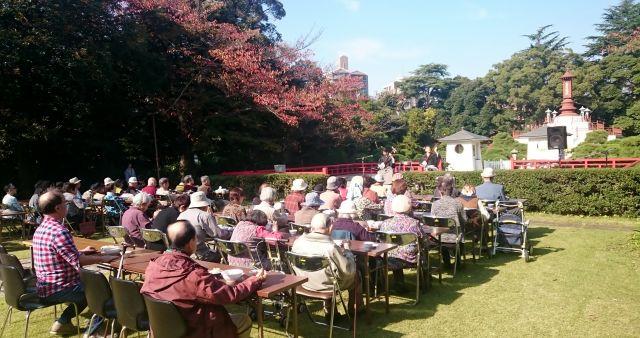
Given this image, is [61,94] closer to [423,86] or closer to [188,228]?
[188,228]

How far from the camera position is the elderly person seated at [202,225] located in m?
5.69

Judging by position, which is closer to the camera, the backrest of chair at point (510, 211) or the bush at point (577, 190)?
the backrest of chair at point (510, 211)

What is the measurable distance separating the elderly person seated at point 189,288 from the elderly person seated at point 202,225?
2.45m

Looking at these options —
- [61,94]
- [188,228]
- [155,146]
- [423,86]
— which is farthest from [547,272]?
[423,86]

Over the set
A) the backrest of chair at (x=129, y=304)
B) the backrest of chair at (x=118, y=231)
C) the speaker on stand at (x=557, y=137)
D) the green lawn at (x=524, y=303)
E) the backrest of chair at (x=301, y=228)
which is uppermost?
the speaker on stand at (x=557, y=137)

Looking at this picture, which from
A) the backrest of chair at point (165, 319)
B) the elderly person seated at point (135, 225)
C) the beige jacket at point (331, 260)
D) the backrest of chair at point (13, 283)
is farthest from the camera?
the elderly person seated at point (135, 225)

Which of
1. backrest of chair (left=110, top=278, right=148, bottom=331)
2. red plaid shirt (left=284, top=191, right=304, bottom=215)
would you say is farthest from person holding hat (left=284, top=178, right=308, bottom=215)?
backrest of chair (left=110, top=278, right=148, bottom=331)

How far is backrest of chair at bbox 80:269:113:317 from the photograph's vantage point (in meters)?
3.82

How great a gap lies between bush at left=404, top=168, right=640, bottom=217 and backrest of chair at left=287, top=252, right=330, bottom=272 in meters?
9.45

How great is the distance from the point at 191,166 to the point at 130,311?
18.9 metres

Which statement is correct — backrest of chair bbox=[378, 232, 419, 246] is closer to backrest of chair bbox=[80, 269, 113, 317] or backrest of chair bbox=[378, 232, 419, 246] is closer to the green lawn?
the green lawn

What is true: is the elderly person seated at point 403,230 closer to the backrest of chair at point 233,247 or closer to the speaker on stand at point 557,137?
the backrest of chair at point 233,247

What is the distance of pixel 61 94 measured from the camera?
1523 cm

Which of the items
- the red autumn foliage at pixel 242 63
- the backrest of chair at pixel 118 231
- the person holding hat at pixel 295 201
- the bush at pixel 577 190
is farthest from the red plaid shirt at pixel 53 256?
the red autumn foliage at pixel 242 63
